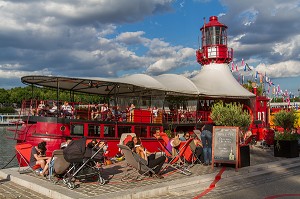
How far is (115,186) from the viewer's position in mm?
8836

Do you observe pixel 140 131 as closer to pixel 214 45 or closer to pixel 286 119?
pixel 286 119

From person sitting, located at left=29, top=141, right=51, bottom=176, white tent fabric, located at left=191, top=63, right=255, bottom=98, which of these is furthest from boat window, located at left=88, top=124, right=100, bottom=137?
white tent fabric, located at left=191, top=63, right=255, bottom=98

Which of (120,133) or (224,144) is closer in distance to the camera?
(224,144)

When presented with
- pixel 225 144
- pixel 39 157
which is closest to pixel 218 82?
pixel 225 144

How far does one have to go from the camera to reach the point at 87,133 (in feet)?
52.9

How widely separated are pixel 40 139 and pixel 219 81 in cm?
1415

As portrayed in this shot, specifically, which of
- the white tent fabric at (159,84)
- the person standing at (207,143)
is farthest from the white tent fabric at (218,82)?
the person standing at (207,143)

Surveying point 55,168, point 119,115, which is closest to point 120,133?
point 119,115

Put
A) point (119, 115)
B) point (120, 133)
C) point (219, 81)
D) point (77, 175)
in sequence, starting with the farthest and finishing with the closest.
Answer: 1. point (219, 81)
2. point (119, 115)
3. point (120, 133)
4. point (77, 175)

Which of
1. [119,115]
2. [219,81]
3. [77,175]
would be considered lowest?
[77,175]

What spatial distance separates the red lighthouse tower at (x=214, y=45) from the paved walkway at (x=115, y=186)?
1746 centimetres

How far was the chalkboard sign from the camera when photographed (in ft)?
37.9

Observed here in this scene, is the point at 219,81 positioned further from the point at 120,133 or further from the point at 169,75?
the point at 120,133

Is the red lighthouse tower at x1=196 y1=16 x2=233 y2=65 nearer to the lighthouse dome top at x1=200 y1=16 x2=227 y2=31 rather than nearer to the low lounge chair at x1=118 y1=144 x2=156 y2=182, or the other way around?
the lighthouse dome top at x1=200 y1=16 x2=227 y2=31
